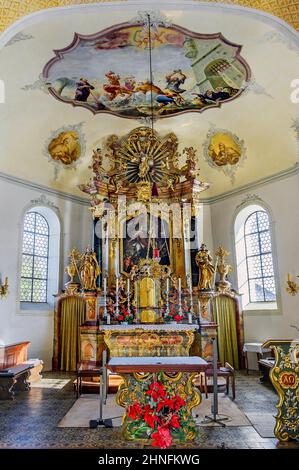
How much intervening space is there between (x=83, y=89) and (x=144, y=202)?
12.7 feet

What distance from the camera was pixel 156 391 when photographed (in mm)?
5477

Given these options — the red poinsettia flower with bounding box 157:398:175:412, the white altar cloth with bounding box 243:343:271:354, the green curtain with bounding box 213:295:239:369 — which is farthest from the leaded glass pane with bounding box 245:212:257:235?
the red poinsettia flower with bounding box 157:398:175:412

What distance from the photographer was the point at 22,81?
994cm

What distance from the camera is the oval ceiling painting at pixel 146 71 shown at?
9148 millimetres

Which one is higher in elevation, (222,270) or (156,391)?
(222,270)

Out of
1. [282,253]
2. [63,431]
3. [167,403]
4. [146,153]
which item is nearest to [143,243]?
[146,153]

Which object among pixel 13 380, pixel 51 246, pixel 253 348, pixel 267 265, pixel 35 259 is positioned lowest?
pixel 13 380

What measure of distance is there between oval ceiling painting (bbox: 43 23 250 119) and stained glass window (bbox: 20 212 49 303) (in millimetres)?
4357

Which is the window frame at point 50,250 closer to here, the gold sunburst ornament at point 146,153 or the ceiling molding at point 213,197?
the ceiling molding at point 213,197

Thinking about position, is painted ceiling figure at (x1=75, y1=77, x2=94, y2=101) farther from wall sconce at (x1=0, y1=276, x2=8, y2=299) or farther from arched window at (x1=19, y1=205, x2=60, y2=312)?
wall sconce at (x1=0, y1=276, x2=8, y2=299)

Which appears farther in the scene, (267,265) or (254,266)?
(254,266)

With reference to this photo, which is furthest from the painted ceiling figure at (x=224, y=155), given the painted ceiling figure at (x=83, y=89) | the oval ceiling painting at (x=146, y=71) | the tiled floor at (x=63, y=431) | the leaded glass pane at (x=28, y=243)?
the tiled floor at (x=63, y=431)

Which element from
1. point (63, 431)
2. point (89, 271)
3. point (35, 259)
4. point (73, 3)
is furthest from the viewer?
point (35, 259)

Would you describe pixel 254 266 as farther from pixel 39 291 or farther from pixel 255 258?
pixel 39 291
